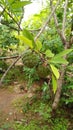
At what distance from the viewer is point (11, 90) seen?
5.06 meters

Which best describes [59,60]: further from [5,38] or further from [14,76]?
[14,76]

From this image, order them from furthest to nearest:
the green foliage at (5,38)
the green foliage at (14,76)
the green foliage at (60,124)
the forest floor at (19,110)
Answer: the green foliage at (14,76) → the green foliage at (5,38) → the forest floor at (19,110) → the green foliage at (60,124)

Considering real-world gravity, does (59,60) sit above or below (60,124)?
above

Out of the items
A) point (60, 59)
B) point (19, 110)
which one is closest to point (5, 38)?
point (19, 110)

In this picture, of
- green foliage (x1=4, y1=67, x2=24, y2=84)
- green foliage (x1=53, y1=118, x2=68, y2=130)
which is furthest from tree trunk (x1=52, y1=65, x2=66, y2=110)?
green foliage (x1=4, y1=67, x2=24, y2=84)

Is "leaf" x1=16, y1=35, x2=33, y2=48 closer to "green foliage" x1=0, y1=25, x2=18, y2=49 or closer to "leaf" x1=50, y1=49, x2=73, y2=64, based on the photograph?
"leaf" x1=50, y1=49, x2=73, y2=64

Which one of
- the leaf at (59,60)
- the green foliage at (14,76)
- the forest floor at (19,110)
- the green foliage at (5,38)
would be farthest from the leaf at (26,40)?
the green foliage at (14,76)

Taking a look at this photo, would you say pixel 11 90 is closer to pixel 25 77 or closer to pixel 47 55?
pixel 25 77

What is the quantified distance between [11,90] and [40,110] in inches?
49.1

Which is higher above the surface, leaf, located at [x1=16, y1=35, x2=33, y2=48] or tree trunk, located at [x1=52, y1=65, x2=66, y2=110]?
leaf, located at [x1=16, y1=35, x2=33, y2=48]

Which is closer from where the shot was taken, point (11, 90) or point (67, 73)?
point (67, 73)

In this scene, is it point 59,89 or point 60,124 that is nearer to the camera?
point 59,89

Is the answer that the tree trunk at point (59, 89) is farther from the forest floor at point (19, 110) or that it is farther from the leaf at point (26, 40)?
the leaf at point (26, 40)

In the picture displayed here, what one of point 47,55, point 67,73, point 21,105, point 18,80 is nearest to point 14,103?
point 21,105
